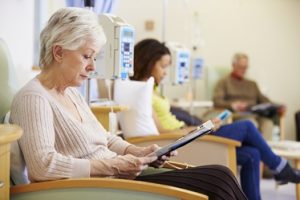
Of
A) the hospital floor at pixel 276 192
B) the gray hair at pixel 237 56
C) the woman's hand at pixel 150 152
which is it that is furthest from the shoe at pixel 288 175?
the gray hair at pixel 237 56

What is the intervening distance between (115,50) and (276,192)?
6.86ft

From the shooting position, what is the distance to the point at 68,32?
1885mm

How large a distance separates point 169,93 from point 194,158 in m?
3.15

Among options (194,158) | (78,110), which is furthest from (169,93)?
(78,110)


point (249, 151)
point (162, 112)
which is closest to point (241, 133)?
point (249, 151)

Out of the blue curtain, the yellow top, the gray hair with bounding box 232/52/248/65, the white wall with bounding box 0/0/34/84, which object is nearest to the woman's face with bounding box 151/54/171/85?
the yellow top

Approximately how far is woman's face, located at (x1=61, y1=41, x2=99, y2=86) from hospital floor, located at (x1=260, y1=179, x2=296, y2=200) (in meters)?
2.36

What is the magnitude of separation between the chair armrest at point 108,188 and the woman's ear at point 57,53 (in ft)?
1.50

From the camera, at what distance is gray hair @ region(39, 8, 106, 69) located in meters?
1.89

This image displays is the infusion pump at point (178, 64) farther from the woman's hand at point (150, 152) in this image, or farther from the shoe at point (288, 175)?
the woman's hand at point (150, 152)

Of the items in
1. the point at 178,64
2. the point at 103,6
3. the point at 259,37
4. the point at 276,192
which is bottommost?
the point at 276,192

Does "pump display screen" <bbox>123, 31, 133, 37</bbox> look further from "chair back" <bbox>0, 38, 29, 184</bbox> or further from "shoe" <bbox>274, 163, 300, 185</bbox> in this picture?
"shoe" <bbox>274, 163, 300, 185</bbox>

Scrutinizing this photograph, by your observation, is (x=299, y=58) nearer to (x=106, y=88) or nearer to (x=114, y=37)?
(x=106, y=88)

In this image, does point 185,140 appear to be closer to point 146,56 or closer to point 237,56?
point 146,56
